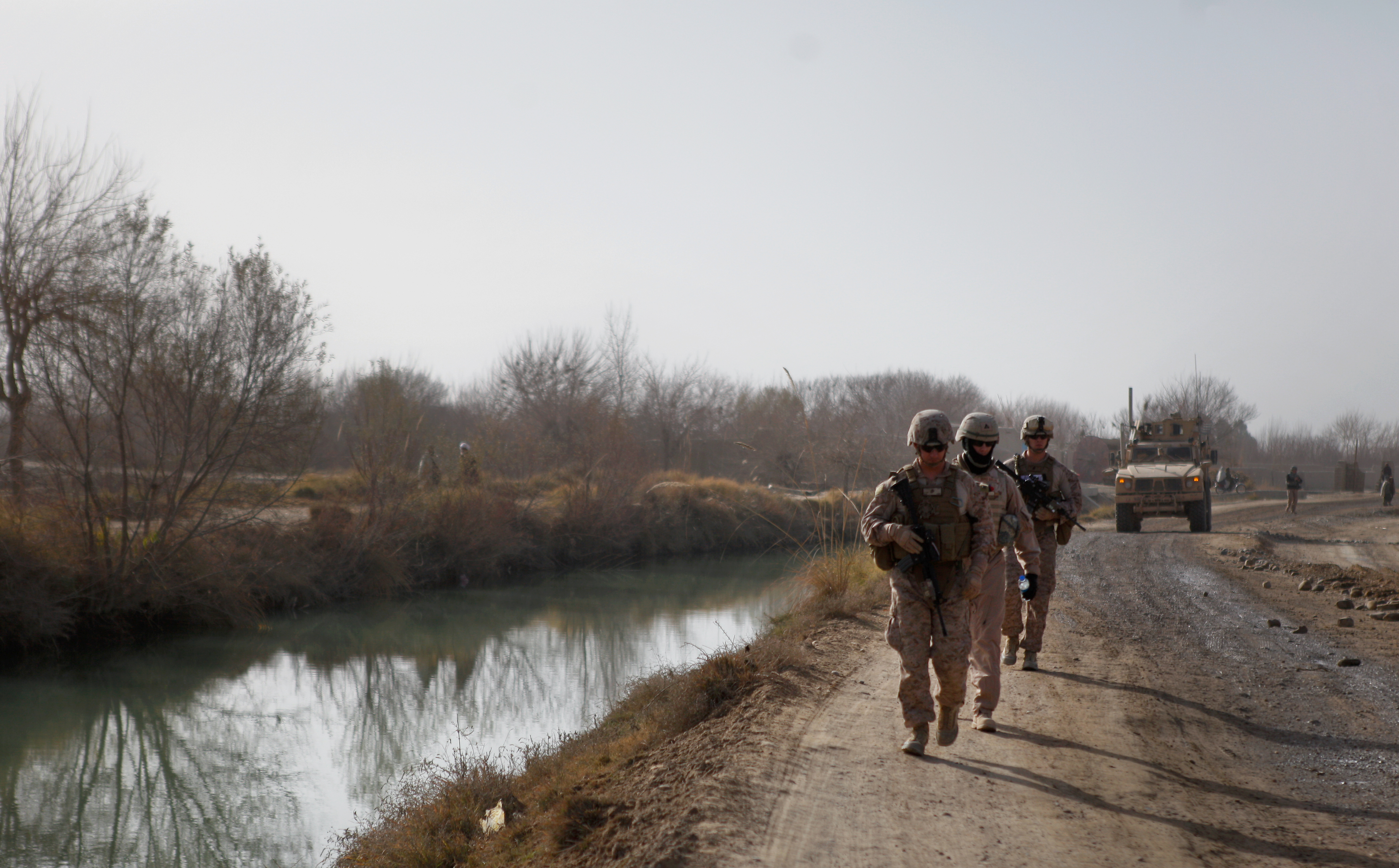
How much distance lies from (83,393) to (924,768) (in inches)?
635

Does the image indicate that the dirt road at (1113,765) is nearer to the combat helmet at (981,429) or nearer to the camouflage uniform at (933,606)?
the camouflage uniform at (933,606)

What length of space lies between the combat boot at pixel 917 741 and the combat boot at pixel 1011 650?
2462 millimetres

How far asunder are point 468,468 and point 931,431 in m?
21.3

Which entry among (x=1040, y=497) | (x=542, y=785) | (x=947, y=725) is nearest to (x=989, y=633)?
(x=947, y=725)

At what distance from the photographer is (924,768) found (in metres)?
5.19

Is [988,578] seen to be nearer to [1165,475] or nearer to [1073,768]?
[1073,768]

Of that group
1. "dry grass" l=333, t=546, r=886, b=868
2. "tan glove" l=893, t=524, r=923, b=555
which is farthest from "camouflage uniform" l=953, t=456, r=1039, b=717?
"dry grass" l=333, t=546, r=886, b=868

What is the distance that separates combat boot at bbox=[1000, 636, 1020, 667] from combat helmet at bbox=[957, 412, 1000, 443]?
2491mm

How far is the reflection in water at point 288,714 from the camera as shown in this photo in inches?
347

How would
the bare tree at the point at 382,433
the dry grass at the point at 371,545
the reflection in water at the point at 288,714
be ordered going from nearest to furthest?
the reflection in water at the point at 288,714 → the dry grass at the point at 371,545 → the bare tree at the point at 382,433

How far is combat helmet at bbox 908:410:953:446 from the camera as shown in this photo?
5168 millimetres

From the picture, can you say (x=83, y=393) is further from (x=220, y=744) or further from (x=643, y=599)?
(x=643, y=599)

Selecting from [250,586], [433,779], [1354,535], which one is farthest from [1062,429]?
[433,779]

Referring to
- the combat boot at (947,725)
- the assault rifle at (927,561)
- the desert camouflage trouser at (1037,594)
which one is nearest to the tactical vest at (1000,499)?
the assault rifle at (927,561)
